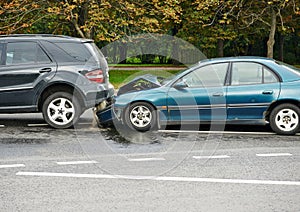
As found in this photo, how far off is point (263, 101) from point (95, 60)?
3.44m

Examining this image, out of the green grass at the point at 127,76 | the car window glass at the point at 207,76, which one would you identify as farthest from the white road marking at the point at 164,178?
the green grass at the point at 127,76

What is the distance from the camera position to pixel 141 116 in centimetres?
1012

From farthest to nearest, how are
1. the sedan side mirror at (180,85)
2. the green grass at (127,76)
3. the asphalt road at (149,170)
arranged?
the green grass at (127,76) → the sedan side mirror at (180,85) → the asphalt road at (149,170)

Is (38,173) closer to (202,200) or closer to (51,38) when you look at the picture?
(202,200)

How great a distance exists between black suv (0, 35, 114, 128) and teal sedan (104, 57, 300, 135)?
0.77 meters

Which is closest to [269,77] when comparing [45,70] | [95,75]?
[95,75]

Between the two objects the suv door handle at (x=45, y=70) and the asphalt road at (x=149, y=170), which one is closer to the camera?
the asphalt road at (x=149, y=170)

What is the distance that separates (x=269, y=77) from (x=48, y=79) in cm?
422

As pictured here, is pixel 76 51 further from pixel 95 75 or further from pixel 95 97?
pixel 95 97

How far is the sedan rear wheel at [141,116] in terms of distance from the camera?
1011 centimetres

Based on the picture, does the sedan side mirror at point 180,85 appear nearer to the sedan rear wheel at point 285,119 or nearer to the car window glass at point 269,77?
the car window glass at point 269,77

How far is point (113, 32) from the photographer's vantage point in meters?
23.2

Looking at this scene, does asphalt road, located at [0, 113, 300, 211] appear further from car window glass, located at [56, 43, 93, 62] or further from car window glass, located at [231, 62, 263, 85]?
car window glass, located at [56, 43, 93, 62]

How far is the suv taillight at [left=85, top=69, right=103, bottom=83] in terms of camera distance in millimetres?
10688
